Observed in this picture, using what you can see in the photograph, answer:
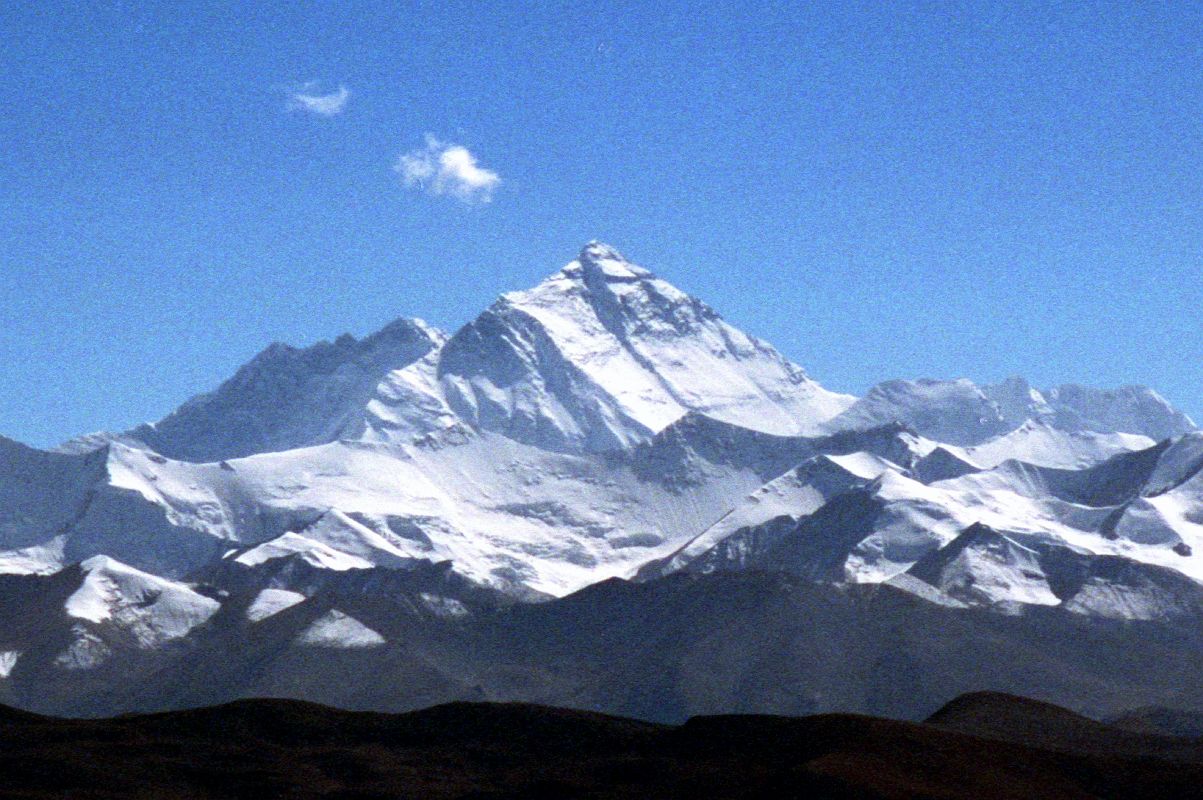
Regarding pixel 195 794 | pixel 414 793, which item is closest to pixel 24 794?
pixel 195 794

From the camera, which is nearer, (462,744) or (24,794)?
(24,794)

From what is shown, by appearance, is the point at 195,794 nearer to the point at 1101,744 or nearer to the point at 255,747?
the point at 255,747

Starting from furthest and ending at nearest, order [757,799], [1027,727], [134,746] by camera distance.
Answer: [1027,727], [134,746], [757,799]

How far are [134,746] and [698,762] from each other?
39504 millimetres

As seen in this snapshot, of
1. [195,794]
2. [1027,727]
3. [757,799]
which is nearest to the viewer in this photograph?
[757,799]

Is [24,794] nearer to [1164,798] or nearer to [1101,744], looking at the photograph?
[1164,798]

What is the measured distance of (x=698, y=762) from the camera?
543 ft

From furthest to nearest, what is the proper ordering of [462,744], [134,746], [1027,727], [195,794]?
[1027,727] < [462,744] < [134,746] < [195,794]

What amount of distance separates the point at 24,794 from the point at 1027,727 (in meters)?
82.9

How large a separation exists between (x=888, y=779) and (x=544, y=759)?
3648 cm

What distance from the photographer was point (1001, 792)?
150 metres

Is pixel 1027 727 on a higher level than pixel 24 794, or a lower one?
higher

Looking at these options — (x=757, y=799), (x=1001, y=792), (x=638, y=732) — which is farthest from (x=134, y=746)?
(x=1001, y=792)

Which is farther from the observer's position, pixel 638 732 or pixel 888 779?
pixel 638 732
